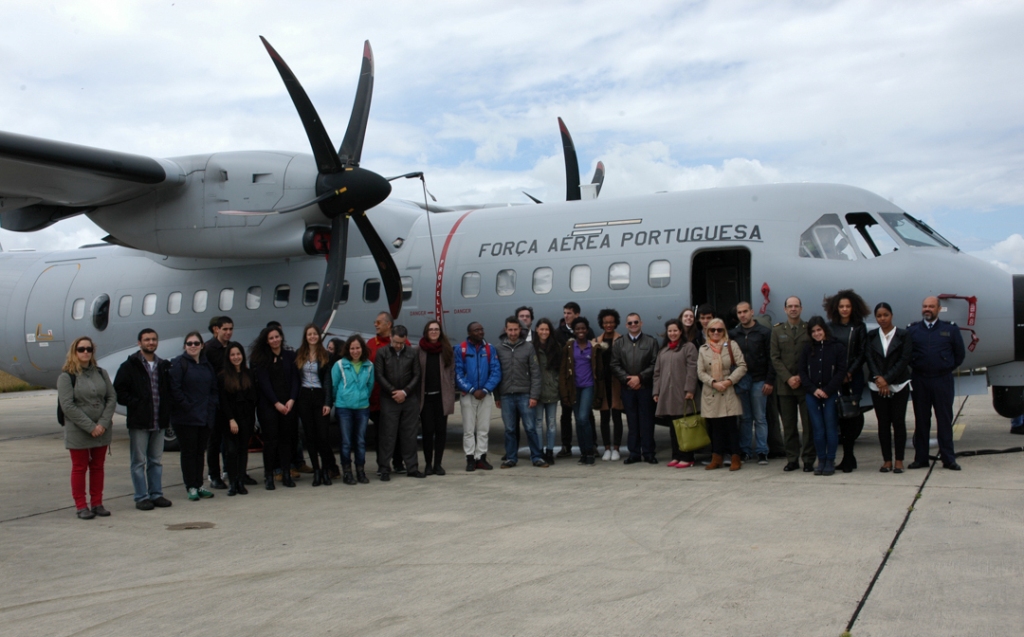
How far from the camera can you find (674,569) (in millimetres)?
5164

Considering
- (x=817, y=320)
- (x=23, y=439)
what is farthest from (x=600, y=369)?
(x=23, y=439)

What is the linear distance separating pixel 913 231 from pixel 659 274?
2.88 metres

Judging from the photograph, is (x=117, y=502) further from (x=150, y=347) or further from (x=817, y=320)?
(x=817, y=320)

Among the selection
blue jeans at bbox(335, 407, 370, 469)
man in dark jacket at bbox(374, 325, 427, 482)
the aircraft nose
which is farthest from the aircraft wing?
the aircraft nose

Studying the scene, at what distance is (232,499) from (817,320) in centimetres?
587

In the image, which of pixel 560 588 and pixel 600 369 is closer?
pixel 560 588

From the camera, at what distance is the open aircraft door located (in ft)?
47.6

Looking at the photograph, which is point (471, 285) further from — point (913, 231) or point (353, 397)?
point (913, 231)

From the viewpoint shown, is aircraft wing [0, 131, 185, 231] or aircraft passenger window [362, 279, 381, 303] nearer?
aircraft wing [0, 131, 185, 231]

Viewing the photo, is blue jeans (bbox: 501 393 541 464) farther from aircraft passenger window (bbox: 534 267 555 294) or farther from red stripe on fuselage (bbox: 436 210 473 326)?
red stripe on fuselage (bbox: 436 210 473 326)

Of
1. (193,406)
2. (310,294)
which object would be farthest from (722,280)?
(193,406)

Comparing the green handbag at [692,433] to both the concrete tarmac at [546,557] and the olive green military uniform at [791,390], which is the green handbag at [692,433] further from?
the olive green military uniform at [791,390]

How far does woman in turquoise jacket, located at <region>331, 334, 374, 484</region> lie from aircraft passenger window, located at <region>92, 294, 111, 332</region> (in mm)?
7097

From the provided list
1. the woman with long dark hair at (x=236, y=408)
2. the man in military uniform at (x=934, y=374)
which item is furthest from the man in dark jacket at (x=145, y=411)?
the man in military uniform at (x=934, y=374)
